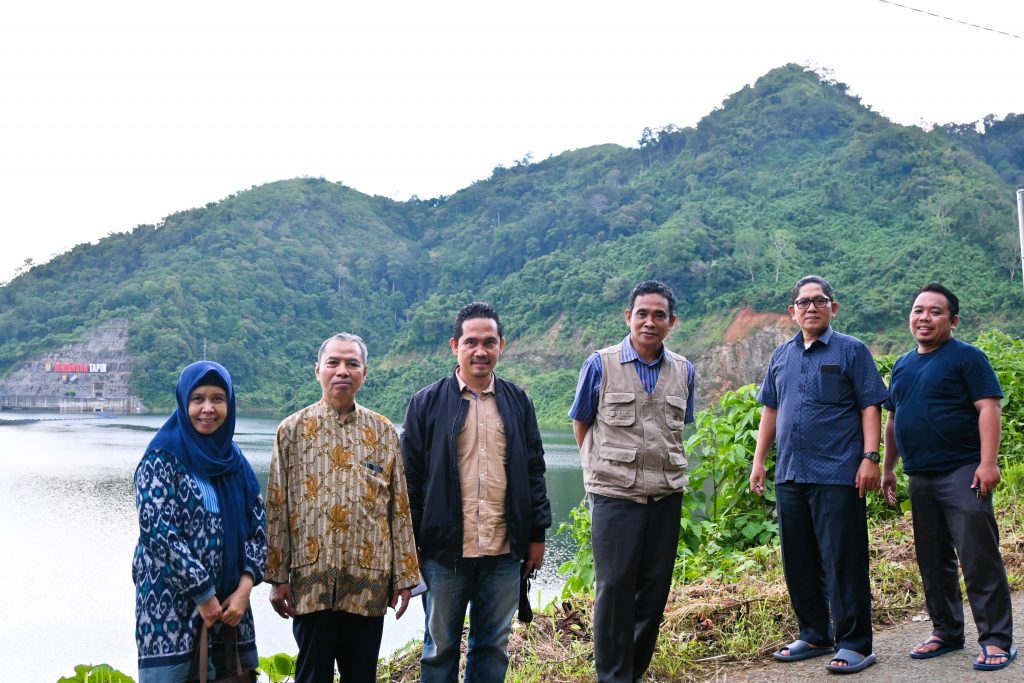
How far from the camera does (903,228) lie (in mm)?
50750

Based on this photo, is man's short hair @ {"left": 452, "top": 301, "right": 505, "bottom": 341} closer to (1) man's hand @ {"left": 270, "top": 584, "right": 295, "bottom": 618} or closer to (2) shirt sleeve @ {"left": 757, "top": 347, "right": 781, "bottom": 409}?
(1) man's hand @ {"left": 270, "top": 584, "right": 295, "bottom": 618}

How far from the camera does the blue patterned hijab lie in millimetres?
2129

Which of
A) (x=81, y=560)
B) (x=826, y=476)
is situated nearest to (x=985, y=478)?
(x=826, y=476)

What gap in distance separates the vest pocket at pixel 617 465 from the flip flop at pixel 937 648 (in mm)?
1208

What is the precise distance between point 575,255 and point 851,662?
197 ft

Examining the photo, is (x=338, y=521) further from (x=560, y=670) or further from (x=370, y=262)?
(x=370, y=262)

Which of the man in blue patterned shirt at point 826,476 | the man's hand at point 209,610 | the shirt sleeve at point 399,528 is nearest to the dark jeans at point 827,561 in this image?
the man in blue patterned shirt at point 826,476

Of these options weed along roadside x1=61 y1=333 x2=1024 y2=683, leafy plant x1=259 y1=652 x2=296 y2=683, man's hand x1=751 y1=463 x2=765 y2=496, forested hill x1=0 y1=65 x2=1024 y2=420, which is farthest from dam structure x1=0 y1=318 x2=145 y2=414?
man's hand x1=751 y1=463 x2=765 y2=496

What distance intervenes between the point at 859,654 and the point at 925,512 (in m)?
0.57

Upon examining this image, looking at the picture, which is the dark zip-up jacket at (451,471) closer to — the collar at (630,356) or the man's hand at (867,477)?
the collar at (630,356)

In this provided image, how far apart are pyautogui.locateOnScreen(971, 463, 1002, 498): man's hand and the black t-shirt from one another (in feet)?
0.25

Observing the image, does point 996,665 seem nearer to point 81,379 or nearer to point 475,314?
point 475,314

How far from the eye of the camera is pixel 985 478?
9.40 ft

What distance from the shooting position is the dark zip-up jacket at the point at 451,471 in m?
2.52
